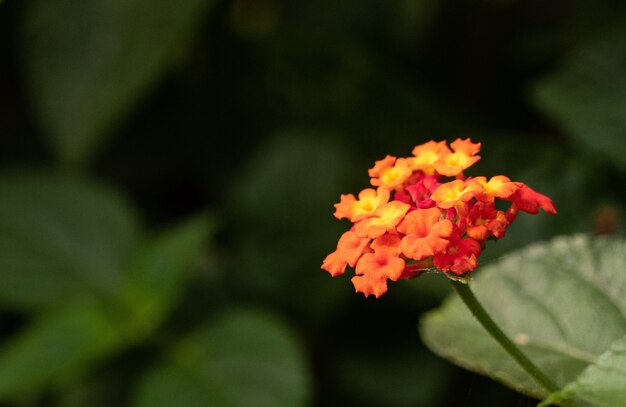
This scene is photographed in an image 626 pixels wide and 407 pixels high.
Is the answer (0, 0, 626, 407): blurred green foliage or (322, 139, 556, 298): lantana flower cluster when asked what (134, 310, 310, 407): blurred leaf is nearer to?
(0, 0, 626, 407): blurred green foliage

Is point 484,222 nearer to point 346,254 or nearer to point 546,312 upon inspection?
point 346,254

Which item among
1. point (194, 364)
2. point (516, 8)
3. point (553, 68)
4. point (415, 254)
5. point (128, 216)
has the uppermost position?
point (516, 8)

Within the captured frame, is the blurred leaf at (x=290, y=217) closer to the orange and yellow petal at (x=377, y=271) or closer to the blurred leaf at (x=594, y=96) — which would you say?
the blurred leaf at (x=594, y=96)

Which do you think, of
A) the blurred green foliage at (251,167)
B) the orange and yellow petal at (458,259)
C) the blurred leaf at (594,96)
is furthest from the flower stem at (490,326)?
the blurred leaf at (594,96)

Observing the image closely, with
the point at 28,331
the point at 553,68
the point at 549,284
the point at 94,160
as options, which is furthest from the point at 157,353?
the point at 553,68

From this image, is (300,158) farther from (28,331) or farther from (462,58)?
(28,331)

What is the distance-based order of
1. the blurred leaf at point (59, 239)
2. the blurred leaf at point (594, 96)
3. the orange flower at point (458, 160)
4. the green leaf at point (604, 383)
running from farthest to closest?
the blurred leaf at point (59, 239) < the blurred leaf at point (594, 96) < the orange flower at point (458, 160) < the green leaf at point (604, 383)

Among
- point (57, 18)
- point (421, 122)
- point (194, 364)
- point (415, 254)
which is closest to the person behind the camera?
point (415, 254)

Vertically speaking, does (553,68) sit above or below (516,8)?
below
